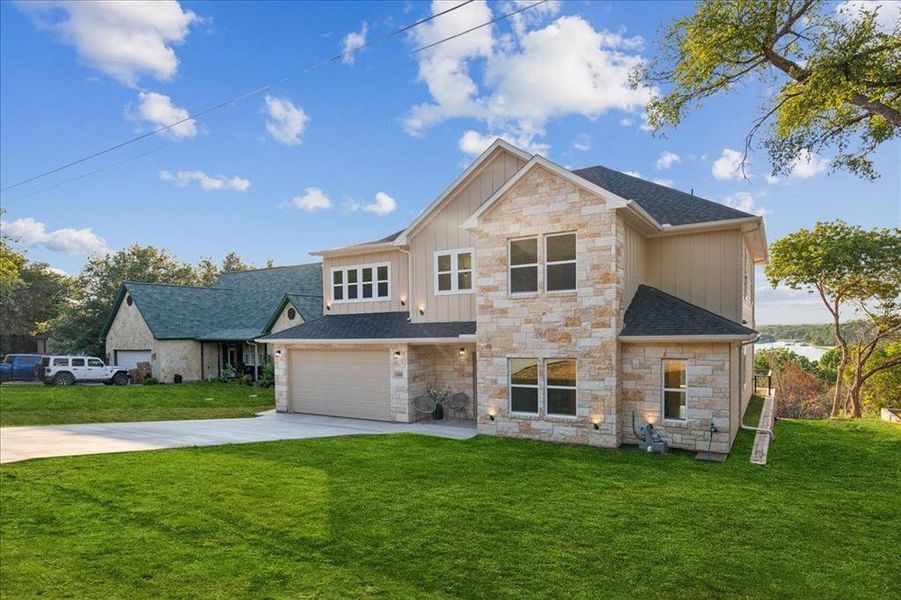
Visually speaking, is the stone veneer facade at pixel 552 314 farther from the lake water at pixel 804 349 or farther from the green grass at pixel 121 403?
the lake water at pixel 804 349

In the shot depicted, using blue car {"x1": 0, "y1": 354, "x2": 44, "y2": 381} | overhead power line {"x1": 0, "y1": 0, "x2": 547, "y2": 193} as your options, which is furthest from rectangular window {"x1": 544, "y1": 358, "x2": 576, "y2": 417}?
blue car {"x1": 0, "y1": 354, "x2": 44, "y2": 381}

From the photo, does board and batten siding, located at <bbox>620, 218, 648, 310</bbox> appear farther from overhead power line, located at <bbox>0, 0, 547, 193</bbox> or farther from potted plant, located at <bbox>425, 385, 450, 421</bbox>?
potted plant, located at <bbox>425, 385, 450, 421</bbox>

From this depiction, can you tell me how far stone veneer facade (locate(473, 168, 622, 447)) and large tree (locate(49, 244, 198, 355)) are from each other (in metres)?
27.7

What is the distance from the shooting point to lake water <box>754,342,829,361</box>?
3403cm

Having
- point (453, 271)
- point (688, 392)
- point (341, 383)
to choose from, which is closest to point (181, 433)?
point (341, 383)

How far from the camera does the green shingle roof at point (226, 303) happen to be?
26.0m

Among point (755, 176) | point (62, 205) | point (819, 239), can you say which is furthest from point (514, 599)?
point (819, 239)

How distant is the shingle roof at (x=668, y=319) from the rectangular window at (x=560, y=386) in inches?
61.0

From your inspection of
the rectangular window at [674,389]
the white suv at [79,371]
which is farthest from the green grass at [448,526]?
the white suv at [79,371]

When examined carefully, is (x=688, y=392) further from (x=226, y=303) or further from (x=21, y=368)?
(x=226, y=303)

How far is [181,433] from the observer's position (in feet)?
41.3

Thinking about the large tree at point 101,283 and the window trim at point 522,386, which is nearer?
the window trim at point 522,386

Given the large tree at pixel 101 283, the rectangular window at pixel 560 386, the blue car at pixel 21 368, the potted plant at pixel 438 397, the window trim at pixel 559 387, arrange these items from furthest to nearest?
1. the large tree at pixel 101 283
2. the blue car at pixel 21 368
3. the potted plant at pixel 438 397
4. the rectangular window at pixel 560 386
5. the window trim at pixel 559 387

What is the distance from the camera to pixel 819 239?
757 inches
